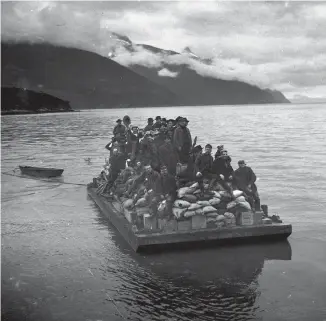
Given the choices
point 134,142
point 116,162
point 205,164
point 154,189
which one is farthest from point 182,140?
point 116,162

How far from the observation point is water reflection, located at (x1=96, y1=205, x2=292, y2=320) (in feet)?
36.4

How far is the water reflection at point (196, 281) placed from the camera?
1110 cm

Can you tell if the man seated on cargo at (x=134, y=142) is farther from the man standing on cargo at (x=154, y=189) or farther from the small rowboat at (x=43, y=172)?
the small rowboat at (x=43, y=172)

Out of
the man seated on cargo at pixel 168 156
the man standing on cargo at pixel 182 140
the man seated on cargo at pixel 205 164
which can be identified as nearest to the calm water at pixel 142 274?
the man seated on cargo at pixel 205 164

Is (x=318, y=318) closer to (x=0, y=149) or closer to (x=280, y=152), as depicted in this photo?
(x=280, y=152)

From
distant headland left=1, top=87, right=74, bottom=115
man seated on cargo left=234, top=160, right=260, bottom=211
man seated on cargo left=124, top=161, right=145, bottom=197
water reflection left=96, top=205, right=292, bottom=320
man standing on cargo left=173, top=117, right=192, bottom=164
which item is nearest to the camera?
water reflection left=96, top=205, right=292, bottom=320

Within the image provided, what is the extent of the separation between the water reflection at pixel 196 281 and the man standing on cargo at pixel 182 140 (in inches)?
142

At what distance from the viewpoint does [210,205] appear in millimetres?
14422

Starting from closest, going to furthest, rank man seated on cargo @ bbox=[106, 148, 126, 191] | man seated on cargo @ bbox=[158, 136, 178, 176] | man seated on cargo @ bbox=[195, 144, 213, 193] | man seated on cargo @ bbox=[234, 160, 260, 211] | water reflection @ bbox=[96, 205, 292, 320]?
water reflection @ bbox=[96, 205, 292, 320] < man seated on cargo @ bbox=[195, 144, 213, 193] < man seated on cargo @ bbox=[234, 160, 260, 211] < man seated on cargo @ bbox=[158, 136, 178, 176] < man seated on cargo @ bbox=[106, 148, 126, 191]

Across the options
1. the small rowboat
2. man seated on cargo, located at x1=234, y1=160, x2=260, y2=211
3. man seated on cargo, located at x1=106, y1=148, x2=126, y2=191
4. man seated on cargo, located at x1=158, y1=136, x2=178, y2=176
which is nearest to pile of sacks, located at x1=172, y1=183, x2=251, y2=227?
man seated on cargo, located at x1=234, y1=160, x2=260, y2=211

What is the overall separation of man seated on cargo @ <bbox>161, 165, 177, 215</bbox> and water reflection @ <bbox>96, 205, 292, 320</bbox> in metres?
1.49

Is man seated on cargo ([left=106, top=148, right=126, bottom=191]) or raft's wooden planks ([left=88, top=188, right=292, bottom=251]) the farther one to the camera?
man seated on cargo ([left=106, top=148, right=126, bottom=191])

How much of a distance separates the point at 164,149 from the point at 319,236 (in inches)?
252

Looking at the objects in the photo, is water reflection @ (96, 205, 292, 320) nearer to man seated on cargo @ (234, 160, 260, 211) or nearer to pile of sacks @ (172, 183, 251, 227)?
pile of sacks @ (172, 183, 251, 227)
